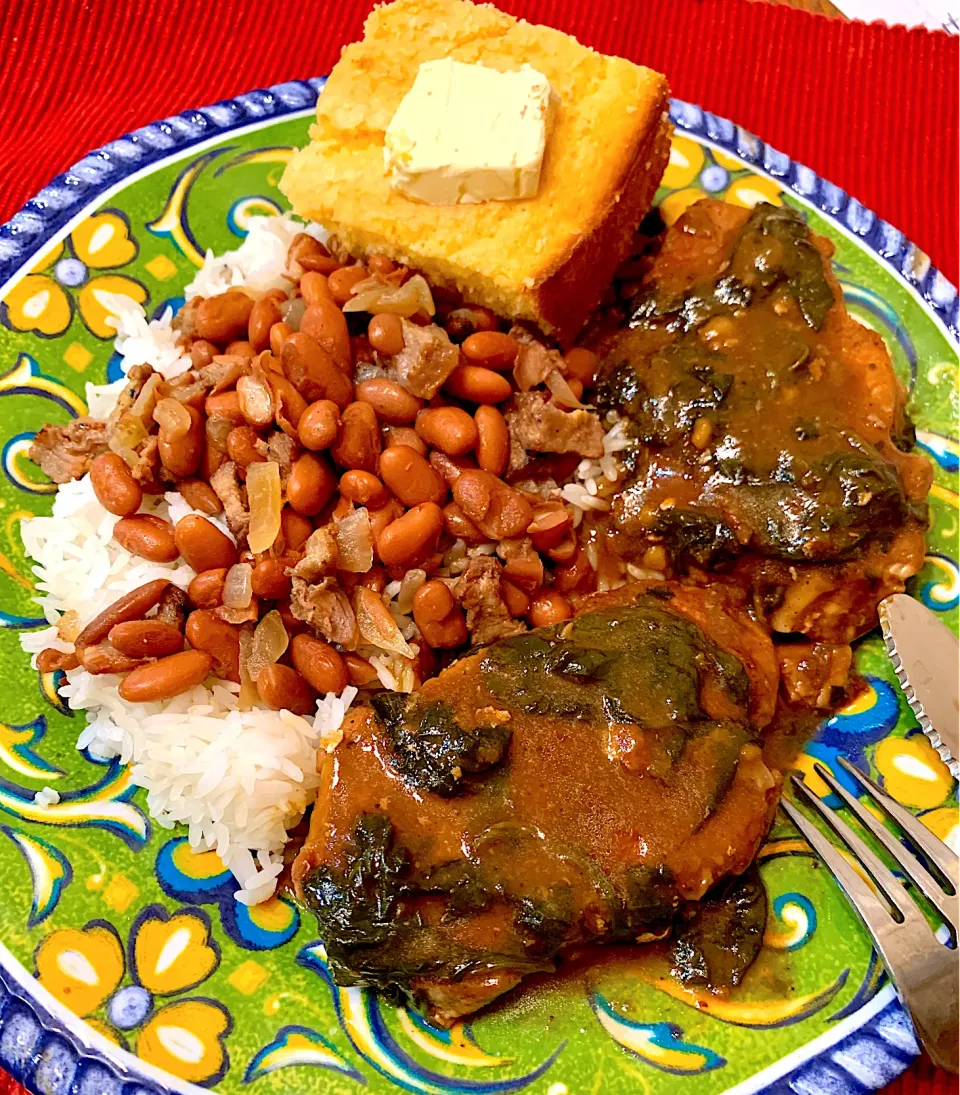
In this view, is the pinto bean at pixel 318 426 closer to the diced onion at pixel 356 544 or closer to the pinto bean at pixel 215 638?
the diced onion at pixel 356 544

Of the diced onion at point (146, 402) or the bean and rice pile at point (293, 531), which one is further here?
the diced onion at point (146, 402)

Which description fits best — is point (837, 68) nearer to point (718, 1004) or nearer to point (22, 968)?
point (718, 1004)

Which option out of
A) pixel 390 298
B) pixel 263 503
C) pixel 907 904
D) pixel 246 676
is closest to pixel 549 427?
pixel 390 298

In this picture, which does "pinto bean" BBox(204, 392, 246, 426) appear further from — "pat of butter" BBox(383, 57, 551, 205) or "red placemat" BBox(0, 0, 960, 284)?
"red placemat" BBox(0, 0, 960, 284)

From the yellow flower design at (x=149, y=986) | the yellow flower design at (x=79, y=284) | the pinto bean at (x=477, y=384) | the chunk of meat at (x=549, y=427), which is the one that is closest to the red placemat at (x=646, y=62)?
the yellow flower design at (x=79, y=284)

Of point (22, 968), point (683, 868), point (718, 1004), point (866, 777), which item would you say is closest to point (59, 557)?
point (22, 968)

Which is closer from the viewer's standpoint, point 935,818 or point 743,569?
point 935,818
